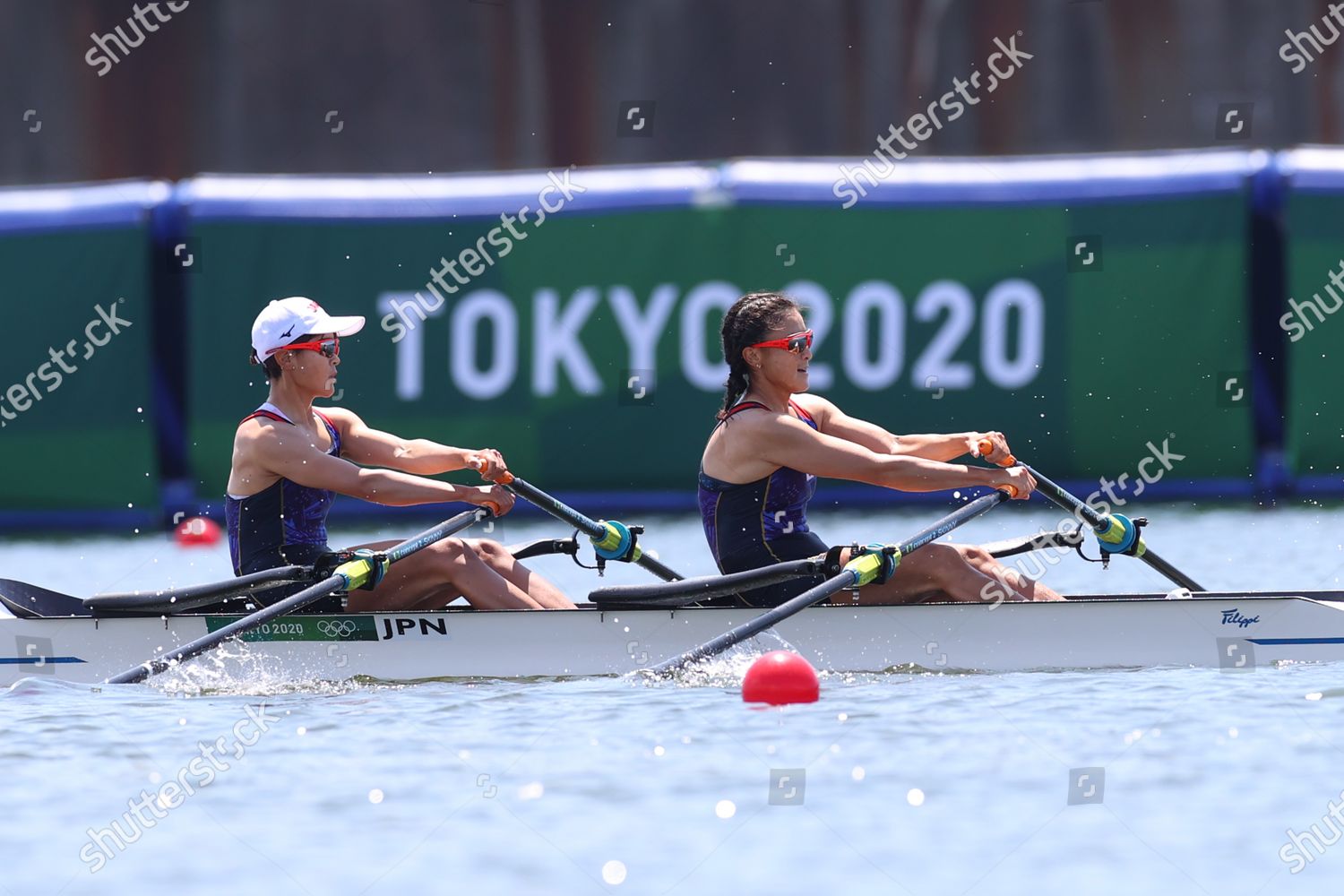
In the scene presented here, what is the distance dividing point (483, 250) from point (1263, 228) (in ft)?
16.8

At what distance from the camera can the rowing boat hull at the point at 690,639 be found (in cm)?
676

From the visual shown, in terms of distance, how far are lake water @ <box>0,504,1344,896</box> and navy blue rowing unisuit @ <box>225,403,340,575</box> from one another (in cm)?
48

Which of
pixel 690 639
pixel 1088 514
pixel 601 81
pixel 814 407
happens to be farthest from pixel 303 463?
pixel 601 81

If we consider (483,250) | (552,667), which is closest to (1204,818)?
(552,667)

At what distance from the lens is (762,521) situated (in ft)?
22.8

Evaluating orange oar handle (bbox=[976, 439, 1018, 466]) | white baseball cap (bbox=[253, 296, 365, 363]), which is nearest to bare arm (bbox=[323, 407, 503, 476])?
white baseball cap (bbox=[253, 296, 365, 363])

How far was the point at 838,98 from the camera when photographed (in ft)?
56.4

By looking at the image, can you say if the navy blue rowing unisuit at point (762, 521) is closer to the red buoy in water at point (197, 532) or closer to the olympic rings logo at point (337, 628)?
the olympic rings logo at point (337, 628)

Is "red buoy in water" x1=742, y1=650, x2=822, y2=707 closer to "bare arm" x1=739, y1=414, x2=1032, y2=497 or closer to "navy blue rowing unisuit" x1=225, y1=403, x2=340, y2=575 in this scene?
"bare arm" x1=739, y1=414, x2=1032, y2=497

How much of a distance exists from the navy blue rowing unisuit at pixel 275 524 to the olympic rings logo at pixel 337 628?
0.25 meters

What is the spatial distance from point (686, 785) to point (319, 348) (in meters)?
2.63

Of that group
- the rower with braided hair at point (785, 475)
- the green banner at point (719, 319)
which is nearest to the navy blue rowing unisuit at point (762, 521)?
the rower with braided hair at point (785, 475)

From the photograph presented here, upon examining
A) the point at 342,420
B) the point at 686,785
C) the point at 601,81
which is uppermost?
the point at 601,81

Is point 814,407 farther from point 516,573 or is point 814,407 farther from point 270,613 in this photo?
point 270,613
